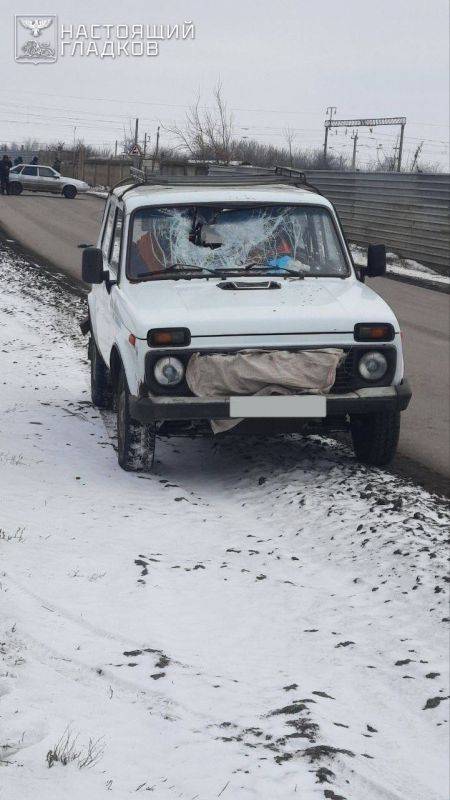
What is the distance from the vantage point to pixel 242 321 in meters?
6.22

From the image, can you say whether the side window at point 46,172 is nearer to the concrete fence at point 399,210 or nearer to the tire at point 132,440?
the concrete fence at point 399,210

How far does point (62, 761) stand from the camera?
3.29 m

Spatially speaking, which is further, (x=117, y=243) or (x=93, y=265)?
(x=117, y=243)

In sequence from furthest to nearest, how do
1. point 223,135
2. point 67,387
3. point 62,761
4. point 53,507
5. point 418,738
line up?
1. point 223,135
2. point 67,387
3. point 53,507
4. point 418,738
5. point 62,761

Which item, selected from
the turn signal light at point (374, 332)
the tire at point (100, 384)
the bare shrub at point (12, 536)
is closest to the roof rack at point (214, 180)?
the tire at point (100, 384)

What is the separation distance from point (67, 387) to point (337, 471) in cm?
361

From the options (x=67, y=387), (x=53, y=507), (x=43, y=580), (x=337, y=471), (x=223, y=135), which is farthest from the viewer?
(x=223, y=135)

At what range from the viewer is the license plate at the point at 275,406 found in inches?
245

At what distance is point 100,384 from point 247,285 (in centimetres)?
237

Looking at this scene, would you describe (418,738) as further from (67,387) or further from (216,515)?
(67,387)

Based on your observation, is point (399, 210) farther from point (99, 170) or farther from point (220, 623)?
point (99, 170)

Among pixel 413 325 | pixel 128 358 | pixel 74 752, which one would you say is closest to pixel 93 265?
pixel 128 358

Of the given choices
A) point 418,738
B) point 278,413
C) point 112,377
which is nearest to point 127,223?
point 112,377

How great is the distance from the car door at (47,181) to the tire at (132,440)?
35825 mm
